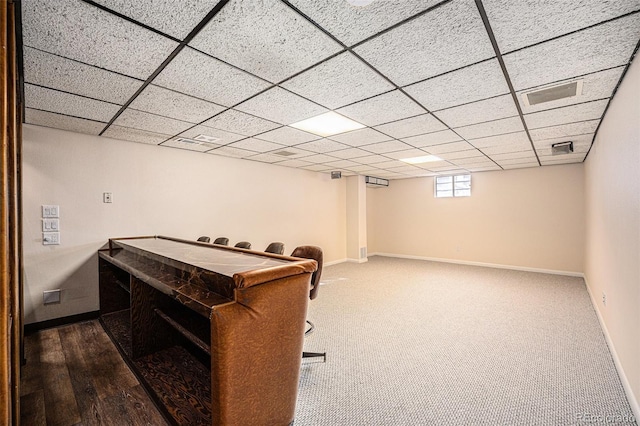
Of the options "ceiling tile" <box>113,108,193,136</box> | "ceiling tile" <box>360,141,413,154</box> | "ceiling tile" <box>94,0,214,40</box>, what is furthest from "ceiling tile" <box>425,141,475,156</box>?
"ceiling tile" <box>94,0,214,40</box>

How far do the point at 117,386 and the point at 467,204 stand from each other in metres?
7.41

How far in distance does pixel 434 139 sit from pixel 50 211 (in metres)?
4.78

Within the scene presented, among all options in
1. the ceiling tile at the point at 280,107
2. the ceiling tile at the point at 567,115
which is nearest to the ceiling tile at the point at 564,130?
the ceiling tile at the point at 567,115

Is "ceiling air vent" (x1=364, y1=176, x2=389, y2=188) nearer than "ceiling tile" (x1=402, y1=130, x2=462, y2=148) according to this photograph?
No

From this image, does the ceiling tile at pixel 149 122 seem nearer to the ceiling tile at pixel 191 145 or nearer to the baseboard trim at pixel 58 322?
the ceiling tile at pixel 191 145

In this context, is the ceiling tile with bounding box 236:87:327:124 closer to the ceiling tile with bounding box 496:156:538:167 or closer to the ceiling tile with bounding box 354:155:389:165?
the ceiling tile with bounding box 354:155:389:165

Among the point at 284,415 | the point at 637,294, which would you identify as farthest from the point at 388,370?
the point at 637,294

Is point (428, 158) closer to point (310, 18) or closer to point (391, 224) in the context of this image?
point (391, 224)

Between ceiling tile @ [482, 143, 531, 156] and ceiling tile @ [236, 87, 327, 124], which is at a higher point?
ceiling tile @ [236, 87, 327, 124]

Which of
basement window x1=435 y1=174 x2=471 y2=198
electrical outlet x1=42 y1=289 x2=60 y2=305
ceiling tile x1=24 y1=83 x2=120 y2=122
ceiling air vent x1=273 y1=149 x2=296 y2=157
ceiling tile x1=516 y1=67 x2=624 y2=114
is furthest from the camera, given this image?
basement window x1=435 y1=174 x2=471 y2=198

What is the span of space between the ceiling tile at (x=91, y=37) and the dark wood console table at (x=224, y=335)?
1358mm

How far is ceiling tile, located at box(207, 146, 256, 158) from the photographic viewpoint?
14.5ft

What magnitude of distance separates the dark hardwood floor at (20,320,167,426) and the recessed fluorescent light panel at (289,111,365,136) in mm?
2799

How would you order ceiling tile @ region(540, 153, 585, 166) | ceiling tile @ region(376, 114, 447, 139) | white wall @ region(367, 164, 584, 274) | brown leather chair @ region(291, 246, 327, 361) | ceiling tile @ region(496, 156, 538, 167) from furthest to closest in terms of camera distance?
white wall @ region(367, 164, 584, 274), ceiling tile @ region(496, 156, 538, 167), ceiling tile @ region(540, 153, 585, 166), ceiling tile @ region(376, 114, 447, 139), brown leather chair @ region(291, 246, 327, 361)
